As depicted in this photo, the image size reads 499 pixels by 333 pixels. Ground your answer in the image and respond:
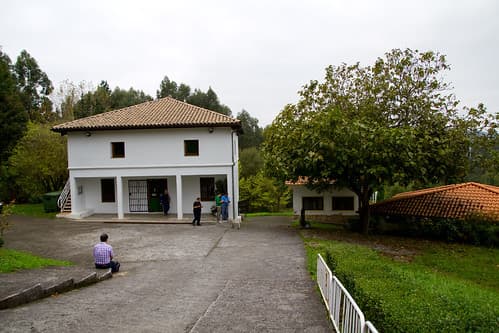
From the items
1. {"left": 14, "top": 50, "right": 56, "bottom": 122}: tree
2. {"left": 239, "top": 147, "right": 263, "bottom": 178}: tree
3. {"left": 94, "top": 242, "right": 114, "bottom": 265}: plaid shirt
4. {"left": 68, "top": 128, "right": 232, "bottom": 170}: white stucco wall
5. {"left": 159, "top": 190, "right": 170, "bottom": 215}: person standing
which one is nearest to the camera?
{"left": 94, "top": 242, "right": 114, "bottom": 265}: plaid shirt

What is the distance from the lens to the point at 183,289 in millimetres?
8273

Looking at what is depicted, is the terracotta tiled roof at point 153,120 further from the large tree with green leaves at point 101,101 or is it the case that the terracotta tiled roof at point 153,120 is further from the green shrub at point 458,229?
the large tree with green leaves at point 101,101

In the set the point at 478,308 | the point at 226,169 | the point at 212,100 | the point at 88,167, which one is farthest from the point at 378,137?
the point at 212,100

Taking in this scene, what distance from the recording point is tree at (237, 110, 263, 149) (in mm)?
59344

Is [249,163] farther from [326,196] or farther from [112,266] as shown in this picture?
[112,266]

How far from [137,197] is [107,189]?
73.9 inches

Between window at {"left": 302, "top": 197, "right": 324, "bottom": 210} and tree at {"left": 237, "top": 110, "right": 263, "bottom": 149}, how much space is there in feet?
98.0

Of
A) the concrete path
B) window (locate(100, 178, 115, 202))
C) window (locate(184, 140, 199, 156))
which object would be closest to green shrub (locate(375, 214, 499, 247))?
the concrete path

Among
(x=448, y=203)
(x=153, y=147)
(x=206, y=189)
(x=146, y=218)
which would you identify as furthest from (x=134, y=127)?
(x=448, y=203)

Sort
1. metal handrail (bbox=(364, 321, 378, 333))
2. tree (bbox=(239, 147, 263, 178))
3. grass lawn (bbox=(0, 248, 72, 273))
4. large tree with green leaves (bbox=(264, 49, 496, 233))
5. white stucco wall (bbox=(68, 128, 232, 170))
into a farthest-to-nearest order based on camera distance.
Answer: tree (bbox=(239, 147, 263, 178)), white stucco wall (bbox=(68, 128, 232, 170)), large tree with green leaves (bbox=(264, 49, 496, 233)), grass lawn (bbox=(0, 248, 72, 273)), metal handrail (bbox=(364, 321, 378, 333))

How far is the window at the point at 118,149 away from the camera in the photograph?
67.2 feet

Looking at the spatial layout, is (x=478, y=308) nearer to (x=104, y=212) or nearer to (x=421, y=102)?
(x=421, y=102)

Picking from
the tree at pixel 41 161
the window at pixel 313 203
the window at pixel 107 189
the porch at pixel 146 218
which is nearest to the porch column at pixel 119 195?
the porch at pixel 146 218

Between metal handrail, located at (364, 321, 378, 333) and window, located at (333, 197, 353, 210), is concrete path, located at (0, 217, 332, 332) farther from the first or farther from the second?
window, located at (333, 197, 353, 210)
